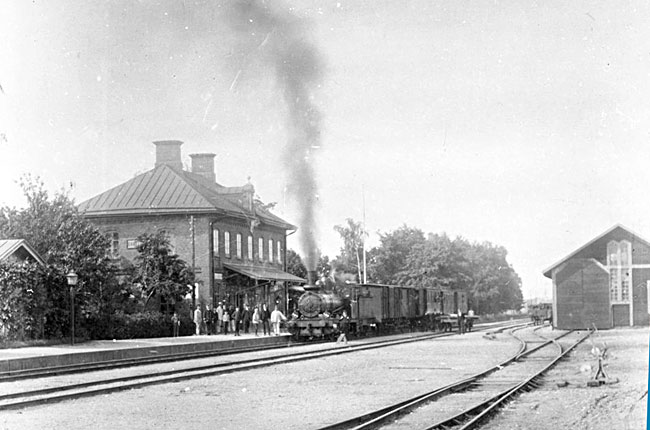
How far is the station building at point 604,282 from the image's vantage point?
144 feet

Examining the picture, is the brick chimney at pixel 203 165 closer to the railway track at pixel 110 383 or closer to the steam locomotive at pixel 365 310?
the steam locomotive at pixel 365 310

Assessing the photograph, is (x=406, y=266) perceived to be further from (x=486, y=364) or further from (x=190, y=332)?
(x=486, y=364)

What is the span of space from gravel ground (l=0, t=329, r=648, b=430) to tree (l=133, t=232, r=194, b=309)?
1394 cm

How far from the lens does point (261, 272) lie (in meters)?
44.4

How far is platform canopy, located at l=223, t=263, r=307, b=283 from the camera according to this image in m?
41.1

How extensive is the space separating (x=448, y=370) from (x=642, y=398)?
6731 millimetres

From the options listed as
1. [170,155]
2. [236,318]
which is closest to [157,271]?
[236,318]

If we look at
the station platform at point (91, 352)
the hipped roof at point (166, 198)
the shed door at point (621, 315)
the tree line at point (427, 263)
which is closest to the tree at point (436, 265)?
the tree line at point (427, 263)

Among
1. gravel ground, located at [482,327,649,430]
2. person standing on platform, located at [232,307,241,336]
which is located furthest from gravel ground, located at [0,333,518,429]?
person standing on platform, located at [232,307,241,336]

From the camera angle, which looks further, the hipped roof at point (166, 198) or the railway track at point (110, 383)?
the hipped roof at point (166, 198)

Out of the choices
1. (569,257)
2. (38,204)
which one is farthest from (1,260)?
(569,257)

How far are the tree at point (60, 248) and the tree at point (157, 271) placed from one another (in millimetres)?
2078

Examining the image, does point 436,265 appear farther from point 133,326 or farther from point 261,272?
point 133,326

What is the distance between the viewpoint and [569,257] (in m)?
44.4
